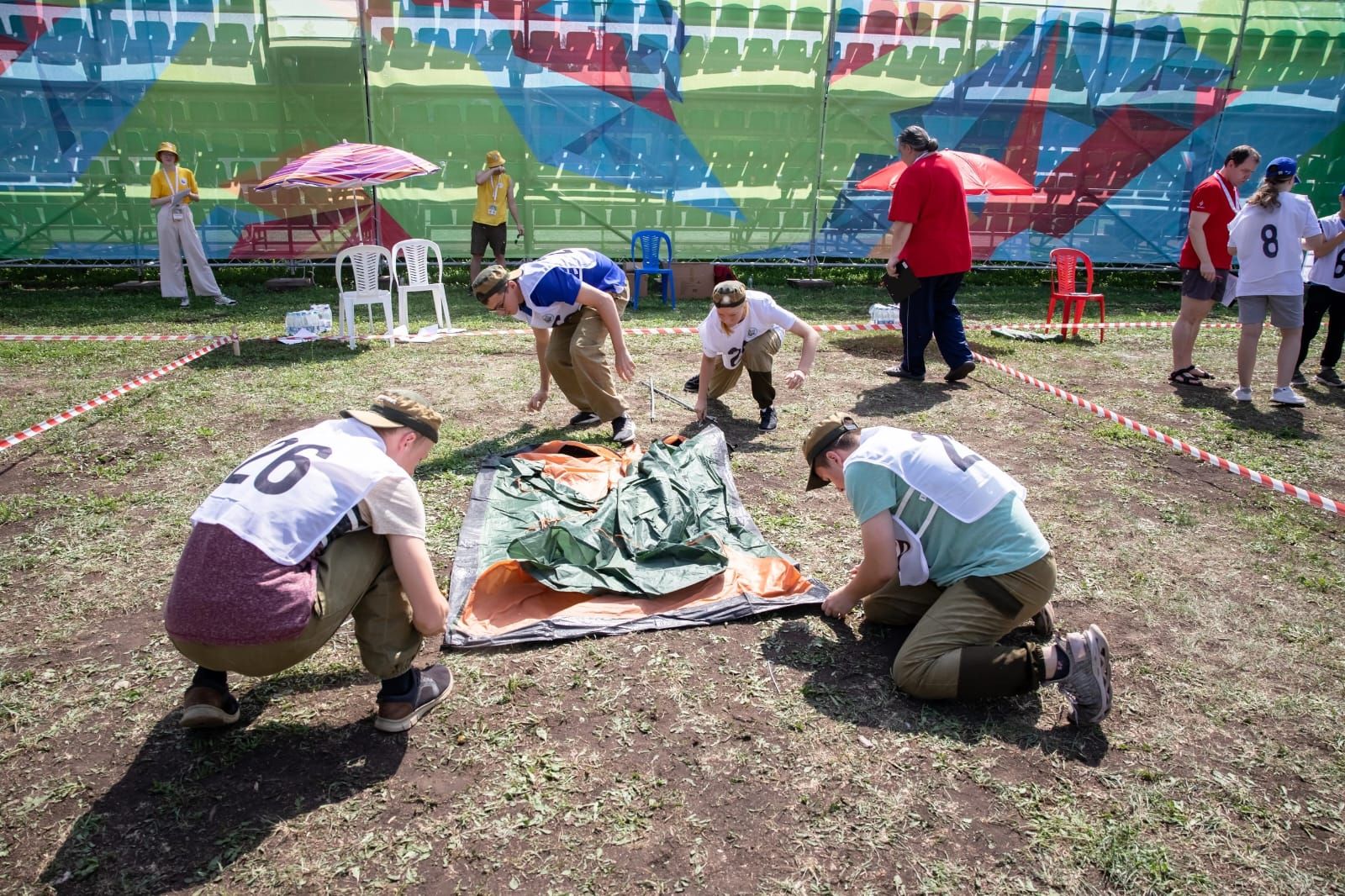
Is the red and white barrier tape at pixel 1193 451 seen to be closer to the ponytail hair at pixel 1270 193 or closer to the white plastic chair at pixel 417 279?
the ponytail hair at pixel 1270 193

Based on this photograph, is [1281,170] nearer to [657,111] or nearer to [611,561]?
[611,561]

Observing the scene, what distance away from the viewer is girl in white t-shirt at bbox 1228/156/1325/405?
20.3 ft

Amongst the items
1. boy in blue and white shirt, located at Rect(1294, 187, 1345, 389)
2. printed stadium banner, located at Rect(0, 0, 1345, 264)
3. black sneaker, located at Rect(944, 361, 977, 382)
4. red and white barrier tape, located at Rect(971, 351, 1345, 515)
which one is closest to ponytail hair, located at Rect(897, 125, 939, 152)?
black sneaker, located at Rect(944, 361, 977, 382)

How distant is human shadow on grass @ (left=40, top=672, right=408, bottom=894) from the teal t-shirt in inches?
69.0

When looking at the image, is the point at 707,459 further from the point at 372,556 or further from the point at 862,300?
the point at 862,300

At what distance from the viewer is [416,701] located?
279 cm

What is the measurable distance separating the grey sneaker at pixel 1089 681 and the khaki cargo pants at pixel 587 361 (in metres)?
3.37

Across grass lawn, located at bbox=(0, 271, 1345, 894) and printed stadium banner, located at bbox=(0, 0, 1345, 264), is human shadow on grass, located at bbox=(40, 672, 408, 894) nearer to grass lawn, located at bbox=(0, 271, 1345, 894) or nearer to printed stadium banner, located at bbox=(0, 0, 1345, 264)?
grass lawn, located at bbox=(0, 271, 1345, 894)

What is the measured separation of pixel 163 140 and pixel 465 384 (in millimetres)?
8329

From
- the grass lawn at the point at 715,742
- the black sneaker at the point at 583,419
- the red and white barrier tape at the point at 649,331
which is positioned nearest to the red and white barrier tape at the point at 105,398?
the grass lawn at the point at 715,742

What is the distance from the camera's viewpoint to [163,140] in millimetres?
11930

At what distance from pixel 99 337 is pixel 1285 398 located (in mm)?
10755

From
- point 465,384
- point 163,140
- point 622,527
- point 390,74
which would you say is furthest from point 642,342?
point 163,140

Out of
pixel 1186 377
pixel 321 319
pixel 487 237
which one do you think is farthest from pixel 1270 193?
pixel 487 237
